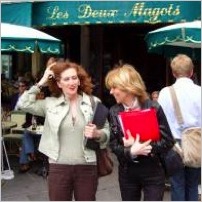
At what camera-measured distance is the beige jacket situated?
3.64 m

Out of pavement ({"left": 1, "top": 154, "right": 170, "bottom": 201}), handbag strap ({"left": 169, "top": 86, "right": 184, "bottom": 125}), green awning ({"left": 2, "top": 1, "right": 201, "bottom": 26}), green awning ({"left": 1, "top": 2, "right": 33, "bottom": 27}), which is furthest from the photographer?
green awning ({"left": 1, "top": 2, "right": 33, "bottom": 27})

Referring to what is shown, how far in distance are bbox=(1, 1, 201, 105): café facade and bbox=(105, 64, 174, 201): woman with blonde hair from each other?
5200 millimetres

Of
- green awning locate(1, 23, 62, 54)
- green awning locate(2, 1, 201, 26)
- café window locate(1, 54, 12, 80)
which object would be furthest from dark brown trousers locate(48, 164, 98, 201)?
café window locate(1, 54, 12, 80)

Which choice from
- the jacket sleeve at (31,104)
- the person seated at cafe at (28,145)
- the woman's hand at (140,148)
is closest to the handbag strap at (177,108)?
the woman's hand at (140,148)

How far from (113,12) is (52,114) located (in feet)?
23.1

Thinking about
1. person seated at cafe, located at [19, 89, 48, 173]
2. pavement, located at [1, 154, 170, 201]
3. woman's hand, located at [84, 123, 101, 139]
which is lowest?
pavement, located at [1, 154, 170, 201]

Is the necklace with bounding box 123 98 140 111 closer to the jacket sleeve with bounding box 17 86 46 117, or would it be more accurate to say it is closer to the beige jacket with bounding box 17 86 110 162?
the beige jacket with bounding box 17 86 110 162

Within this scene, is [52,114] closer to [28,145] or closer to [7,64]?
[28,145]

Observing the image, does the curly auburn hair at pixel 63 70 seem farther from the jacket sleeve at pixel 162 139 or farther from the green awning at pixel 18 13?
the green awning at pixel 18 13

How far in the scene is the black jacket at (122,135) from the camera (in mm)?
3473

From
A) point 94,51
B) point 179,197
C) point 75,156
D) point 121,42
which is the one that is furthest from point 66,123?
point 121,42

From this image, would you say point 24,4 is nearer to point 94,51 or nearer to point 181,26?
point 94,51

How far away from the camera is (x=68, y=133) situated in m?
3.65

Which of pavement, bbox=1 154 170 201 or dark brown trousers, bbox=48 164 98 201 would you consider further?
pavement, bbox=1 154 170 201
